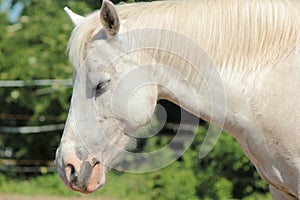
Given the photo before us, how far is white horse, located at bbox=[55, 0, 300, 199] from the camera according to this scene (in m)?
3.19

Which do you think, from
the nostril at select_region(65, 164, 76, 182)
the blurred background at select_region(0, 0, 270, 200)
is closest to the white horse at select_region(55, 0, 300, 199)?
the nostril at select_region(65, 164, 76, 182)

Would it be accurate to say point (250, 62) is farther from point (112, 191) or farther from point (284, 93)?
point (112, 191)

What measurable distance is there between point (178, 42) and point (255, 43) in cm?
40

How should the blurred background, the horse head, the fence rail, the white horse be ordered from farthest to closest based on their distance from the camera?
the fence rail < the blurred background < the horse head < the white horse

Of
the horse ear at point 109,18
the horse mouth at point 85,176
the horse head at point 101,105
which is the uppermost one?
the horse ear at point 109,18

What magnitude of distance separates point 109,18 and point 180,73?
47cm

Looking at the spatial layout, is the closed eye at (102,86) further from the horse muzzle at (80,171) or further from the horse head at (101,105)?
the horse muzzle at (80,171)

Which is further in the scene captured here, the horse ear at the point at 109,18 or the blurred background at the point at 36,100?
the blurred background at the point at 36,100

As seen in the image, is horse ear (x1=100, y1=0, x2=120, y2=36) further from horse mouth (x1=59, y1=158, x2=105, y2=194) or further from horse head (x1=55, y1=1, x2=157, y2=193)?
horse mouth (x1=59, y1=158, x2=105, y2=194)

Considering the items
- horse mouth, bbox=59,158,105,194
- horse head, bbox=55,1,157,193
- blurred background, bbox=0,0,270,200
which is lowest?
blurred background, bbox=0,0,270,200

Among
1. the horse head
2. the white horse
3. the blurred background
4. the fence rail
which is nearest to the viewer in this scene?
the white horse

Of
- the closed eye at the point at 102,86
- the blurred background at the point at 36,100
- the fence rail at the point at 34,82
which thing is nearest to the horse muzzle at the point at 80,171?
the closed eye at the point at 102,86

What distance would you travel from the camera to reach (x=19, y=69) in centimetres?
991

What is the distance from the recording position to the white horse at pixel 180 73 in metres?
3.19
